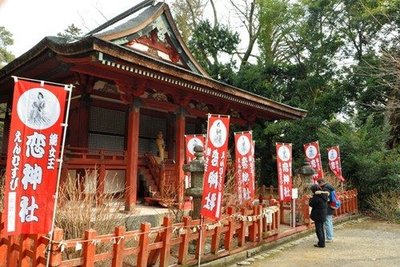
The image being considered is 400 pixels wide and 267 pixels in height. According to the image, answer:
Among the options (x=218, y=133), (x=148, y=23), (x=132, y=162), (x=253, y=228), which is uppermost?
(x=148, y=23)

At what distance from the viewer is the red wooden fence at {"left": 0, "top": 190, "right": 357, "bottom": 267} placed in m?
4.32

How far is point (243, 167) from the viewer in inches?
331

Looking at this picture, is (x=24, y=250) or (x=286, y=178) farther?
(x=286, y=178)

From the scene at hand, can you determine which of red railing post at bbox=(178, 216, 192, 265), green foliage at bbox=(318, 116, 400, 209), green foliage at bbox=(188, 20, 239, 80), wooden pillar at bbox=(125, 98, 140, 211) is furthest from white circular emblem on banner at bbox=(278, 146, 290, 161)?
green foliage at bbox=(188, 20, 239, 80)

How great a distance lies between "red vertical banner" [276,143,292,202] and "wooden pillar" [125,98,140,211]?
3817mm

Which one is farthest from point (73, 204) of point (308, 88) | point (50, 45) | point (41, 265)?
point (308, 88)

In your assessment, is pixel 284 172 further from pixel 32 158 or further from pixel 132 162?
pixel 32 158

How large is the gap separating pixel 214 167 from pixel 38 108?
10.8ft

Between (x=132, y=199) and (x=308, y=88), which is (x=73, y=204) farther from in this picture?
(x=308, y=88)

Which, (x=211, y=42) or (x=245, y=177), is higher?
(x=211, y=42)

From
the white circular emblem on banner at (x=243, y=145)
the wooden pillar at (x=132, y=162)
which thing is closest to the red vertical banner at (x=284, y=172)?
the white circular emblem on banner at (x=243, y=145)

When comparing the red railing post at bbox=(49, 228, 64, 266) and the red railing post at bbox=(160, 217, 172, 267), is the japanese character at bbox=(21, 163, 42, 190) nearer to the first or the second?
the red railing post at bbox=(49, 228, 64, 266)

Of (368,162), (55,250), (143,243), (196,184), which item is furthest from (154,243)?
(368,162)

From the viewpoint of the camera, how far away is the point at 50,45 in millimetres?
7707
